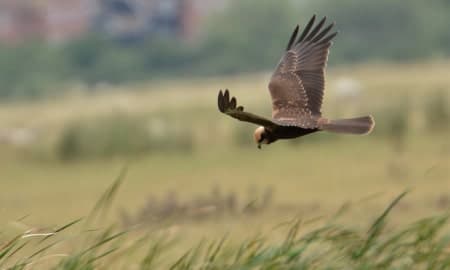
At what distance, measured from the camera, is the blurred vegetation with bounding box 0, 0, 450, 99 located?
63.6 meters

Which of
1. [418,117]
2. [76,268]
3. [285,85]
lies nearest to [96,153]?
[418,117]

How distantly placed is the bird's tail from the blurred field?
9.96m

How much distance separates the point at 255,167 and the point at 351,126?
17.8 metres

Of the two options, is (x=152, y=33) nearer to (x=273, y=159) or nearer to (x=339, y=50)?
(x=339, y=50)

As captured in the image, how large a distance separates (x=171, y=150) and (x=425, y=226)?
810 inches

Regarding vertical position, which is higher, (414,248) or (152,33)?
(152,33)

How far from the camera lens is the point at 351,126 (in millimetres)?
8367

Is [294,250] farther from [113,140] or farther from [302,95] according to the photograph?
[113,140]

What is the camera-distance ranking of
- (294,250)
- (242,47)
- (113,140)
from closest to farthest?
(294,250) < (113,140) < (242,47)

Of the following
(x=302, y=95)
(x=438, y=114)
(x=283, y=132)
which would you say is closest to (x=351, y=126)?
(x=283, y=132)

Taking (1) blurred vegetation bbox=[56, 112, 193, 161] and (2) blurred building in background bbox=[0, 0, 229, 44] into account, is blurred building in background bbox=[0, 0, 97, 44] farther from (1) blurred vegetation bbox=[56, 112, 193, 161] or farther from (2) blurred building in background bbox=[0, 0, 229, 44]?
(1) blurred vegetation bbox=[56, 112, 193, 161]

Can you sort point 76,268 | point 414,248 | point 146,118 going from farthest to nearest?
point 146,118 < point 414,248 < point 76,268

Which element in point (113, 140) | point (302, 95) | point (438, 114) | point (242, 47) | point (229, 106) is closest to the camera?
point (229, 106)

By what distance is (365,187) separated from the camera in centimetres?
2292
